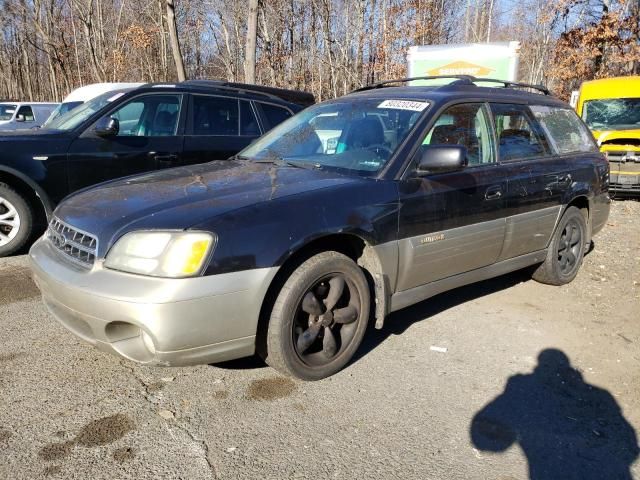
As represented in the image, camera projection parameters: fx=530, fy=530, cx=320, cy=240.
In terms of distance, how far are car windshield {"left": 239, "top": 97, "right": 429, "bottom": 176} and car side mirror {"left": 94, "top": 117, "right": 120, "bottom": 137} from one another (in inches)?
86.0

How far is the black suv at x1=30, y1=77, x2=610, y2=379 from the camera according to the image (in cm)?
262

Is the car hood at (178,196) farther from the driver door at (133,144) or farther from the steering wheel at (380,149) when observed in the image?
the driver door at (133,144)

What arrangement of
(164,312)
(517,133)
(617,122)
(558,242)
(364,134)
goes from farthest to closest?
(617,122) → (558,242) → (517,133) → (364,134) → (164,312)

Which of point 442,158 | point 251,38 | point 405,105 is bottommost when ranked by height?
point 442,158

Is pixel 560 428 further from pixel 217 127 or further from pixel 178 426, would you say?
pixel 217 127

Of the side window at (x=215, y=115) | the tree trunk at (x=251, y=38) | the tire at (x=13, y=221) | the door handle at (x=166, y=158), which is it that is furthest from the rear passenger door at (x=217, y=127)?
the tree trunk at (x=251, y=38)

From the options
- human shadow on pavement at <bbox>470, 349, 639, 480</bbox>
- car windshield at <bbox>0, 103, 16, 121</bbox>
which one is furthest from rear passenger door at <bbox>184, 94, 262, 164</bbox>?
car windshield at <bbox>0, 103, 16, 121</bbox>

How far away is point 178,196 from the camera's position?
3.01 m

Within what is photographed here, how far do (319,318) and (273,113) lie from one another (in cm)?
444

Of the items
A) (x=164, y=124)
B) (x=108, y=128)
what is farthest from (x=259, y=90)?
(x=108, y=128)

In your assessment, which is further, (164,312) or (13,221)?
(13,221)

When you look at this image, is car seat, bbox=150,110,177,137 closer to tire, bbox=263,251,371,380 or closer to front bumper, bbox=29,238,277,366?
front bumper, bbox=29,238,277,366

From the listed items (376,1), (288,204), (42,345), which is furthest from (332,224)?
(376,1)

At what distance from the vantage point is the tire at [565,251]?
4.84m
